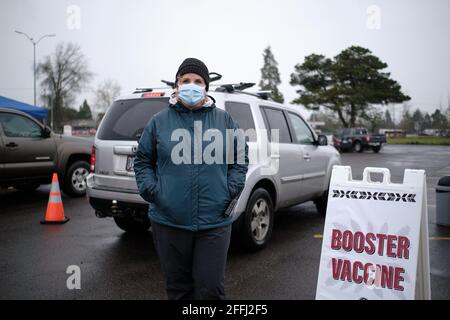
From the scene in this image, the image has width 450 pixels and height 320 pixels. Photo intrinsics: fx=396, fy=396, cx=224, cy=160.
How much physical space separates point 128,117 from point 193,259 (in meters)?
2.71

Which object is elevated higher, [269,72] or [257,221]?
[269,72]

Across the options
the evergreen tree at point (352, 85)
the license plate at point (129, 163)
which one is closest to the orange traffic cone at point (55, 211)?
the license plate at point (129, 163)

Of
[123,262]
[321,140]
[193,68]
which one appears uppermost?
[193,68]

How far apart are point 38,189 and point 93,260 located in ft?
22.0

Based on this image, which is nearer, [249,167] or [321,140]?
[249,167]

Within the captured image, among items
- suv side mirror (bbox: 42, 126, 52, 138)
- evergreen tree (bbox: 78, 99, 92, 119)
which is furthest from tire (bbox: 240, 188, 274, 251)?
evergreen tree (bbox: 78, 99, 92, 119)

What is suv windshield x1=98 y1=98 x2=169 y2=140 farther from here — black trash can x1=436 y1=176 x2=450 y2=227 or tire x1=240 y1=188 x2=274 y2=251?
black trash can x1=436 y1=176 x2=450 y2=227

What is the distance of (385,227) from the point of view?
2.99 meters

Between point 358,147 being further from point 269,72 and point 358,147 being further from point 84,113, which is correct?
point 84,113

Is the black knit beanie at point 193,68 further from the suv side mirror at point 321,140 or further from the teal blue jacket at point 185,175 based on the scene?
the suv side mirror at point 321,140

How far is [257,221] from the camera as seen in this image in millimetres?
4840

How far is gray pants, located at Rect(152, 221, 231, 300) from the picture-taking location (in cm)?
251

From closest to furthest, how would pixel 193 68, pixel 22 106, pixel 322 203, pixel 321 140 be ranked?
pixel 193 68 < pixel 321 140 < pixel 322 203 < pixel 22 106

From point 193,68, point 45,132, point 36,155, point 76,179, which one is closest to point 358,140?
point 76,179
